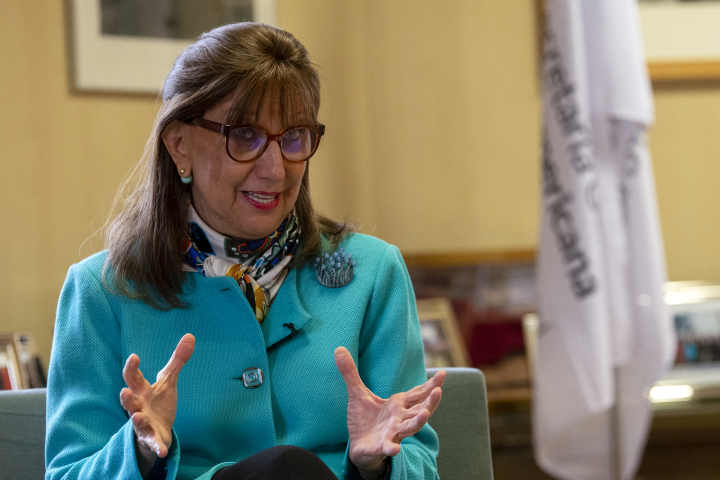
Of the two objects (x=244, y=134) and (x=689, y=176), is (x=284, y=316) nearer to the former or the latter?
(x=244, y=134)

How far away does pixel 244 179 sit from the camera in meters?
1.32

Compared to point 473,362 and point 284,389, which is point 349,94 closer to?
point 473,362

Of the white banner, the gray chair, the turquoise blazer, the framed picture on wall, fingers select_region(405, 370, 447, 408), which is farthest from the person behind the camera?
the framed picture on wall

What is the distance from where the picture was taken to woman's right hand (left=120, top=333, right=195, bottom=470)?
1.03m

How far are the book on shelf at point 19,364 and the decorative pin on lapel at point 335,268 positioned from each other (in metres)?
1.15

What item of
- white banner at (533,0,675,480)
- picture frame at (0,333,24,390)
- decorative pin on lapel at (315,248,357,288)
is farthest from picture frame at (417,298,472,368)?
picture frame at (0,333,24,390)

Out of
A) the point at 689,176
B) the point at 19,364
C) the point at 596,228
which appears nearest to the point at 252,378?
the point at 19,364

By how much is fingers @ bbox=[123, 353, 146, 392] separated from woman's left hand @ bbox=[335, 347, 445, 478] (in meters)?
0.30

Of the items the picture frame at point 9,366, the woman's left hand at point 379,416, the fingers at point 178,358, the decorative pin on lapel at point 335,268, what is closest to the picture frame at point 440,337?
the decorative pin on lapel at point 335,268

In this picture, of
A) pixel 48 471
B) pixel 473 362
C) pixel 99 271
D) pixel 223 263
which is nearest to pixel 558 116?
pixel 473 362

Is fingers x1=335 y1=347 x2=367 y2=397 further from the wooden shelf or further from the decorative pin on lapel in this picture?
the wooden shelf

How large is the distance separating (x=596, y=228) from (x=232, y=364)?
4.60 feet

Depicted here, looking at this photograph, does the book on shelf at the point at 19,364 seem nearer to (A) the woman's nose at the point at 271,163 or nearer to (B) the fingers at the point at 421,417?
(A) the woman's nose at the point at 271,163

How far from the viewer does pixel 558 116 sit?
7.55ft
